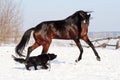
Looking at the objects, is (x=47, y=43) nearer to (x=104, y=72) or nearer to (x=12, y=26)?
(x=104, y=72)

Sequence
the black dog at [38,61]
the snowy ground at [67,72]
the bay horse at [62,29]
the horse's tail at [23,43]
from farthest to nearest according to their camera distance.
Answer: the horse's tail at [23,43]
the bay horse at [62,29]
the black dog at [38,61]
the snowy ground at [67,72]

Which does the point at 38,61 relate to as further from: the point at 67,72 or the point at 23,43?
the point at 23,43

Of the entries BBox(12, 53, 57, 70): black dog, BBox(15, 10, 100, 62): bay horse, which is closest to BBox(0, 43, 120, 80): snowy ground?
BBox(12, 53, 57, 70): black dog

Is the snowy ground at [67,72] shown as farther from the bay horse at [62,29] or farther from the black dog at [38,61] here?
the bay horse at [62,29]

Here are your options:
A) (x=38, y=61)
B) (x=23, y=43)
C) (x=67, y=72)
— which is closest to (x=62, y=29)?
(x=23, y=43)

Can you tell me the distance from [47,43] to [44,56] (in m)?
1.19

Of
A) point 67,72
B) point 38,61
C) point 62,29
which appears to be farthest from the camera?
point 62,29

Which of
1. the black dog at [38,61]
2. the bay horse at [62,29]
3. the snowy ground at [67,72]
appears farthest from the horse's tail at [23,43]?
the black dog at [38,61]

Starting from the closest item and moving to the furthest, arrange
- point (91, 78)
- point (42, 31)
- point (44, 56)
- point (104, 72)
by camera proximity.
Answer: point (91, 78) → point (104, 72) → point (44, 56) → point (42, 31)

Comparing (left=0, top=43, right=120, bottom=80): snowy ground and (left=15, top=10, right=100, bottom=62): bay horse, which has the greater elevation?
(left=15, top=10, right=100, bottom=62): bay horse

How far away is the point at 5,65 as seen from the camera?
11.6 m

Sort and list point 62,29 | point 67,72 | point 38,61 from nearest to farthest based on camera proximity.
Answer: point 67,72, point 38,61, point 62,29

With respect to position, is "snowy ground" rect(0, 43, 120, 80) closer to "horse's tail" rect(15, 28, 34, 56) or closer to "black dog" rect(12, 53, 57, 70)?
"black dog" rect(12, 53, 57, 70)

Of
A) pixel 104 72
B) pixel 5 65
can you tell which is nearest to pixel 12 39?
pixel 5 65
